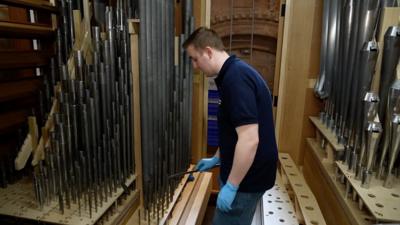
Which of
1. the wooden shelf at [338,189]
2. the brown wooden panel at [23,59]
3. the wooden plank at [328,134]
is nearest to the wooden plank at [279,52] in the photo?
the wooden plank at [328,134]

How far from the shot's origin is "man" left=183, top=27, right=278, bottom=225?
109 cm

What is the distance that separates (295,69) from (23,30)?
1802mm

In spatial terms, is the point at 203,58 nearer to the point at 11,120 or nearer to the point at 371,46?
the point at 371,46

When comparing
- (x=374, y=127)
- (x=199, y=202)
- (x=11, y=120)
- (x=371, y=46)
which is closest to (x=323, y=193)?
(x=374, y=127)

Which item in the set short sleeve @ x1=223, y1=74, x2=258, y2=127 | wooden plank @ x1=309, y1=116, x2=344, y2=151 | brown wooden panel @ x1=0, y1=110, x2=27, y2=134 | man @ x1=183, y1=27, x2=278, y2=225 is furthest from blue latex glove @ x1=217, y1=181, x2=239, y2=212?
brown wooden panel @ x1=0, y1=110, x2=27, y2=134

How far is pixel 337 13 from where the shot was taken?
1917 millimetres

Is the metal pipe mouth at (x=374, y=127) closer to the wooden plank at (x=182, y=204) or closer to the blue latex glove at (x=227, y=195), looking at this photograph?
the blue latex glove at (x=227, y=195)

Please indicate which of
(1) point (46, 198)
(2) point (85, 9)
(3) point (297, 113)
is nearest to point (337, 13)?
(3) point (297, 113)

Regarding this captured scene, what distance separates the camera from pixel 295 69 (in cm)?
223

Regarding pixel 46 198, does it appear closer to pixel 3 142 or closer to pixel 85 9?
pixel 3 142

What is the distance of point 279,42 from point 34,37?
1.66 metres

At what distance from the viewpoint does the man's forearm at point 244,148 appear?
108 cm

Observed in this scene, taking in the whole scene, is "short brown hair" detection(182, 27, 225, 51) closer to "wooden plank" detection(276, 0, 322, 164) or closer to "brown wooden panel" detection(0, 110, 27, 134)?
"brown wooden panel" detection(0, 110, 27, 134)

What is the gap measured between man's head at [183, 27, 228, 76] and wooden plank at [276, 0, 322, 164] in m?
1.14
